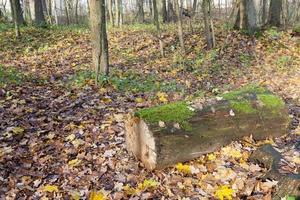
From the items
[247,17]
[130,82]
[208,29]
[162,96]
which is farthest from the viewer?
[247,17]

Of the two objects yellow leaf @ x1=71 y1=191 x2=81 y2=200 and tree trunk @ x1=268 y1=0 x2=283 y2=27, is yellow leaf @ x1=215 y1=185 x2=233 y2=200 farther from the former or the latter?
tree trunk @ x1=268 y1=0 x2=283 y2=27

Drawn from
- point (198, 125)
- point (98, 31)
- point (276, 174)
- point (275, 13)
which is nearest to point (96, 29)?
point (98, 31)

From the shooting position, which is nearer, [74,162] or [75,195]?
[75,195]

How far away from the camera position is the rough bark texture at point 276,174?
4.18m

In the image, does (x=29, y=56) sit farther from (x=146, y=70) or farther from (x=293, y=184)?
(x=293, y=184)

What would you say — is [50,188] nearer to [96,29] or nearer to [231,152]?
[231,152]

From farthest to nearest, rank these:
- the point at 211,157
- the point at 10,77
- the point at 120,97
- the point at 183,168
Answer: the point at 10,77
the point at 120,97
the point at 211,157
the point at 183,168

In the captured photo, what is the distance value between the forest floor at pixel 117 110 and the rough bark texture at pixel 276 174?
0.38 feet

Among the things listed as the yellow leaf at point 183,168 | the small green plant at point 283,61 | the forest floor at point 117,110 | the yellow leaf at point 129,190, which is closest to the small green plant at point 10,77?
the forest floor at point 117,110

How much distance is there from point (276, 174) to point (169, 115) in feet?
5.29

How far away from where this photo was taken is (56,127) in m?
6.64

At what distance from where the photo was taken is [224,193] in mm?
4629

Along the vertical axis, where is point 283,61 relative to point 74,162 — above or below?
above

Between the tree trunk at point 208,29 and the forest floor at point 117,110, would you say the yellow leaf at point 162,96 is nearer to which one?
the forest floor at point 117,110
